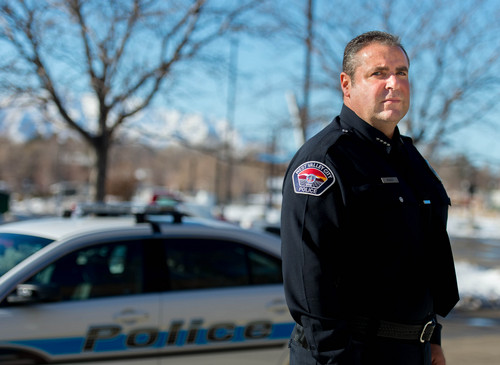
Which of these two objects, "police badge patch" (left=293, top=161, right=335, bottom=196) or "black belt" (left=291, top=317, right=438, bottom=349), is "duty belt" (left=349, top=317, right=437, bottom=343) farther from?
"police badge patch" (left=293, top=161, right=335, bottom=196)

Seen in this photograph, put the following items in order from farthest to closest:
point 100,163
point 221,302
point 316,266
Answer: point 100,163 < point 221,302 < point 316,266

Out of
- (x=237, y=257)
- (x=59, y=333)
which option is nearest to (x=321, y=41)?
(x=237, y=257)

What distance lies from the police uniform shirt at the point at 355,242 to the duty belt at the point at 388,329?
0.06 feet

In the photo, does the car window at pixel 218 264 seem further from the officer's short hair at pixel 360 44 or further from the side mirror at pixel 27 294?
the officer's short hair at pixel 360 44

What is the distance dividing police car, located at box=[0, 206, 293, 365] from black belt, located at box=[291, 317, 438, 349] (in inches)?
69.9

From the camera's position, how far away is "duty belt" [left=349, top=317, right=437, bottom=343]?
5.64 ft

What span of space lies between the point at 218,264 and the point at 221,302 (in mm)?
281

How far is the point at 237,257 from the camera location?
3.75m

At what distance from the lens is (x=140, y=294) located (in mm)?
Result: 3439

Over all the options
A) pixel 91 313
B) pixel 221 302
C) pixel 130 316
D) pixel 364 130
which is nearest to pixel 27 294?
pixel 91 313

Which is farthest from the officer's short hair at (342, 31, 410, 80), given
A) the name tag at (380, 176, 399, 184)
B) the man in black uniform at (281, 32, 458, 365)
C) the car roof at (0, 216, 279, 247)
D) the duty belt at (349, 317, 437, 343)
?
the car roof at (0, 216, 279, 247)

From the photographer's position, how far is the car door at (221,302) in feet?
11.3

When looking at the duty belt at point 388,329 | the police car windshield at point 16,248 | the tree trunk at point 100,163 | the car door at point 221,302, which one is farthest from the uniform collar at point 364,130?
the tree trunk at point 100,163

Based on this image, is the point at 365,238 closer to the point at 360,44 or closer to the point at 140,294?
the point at 360,44
